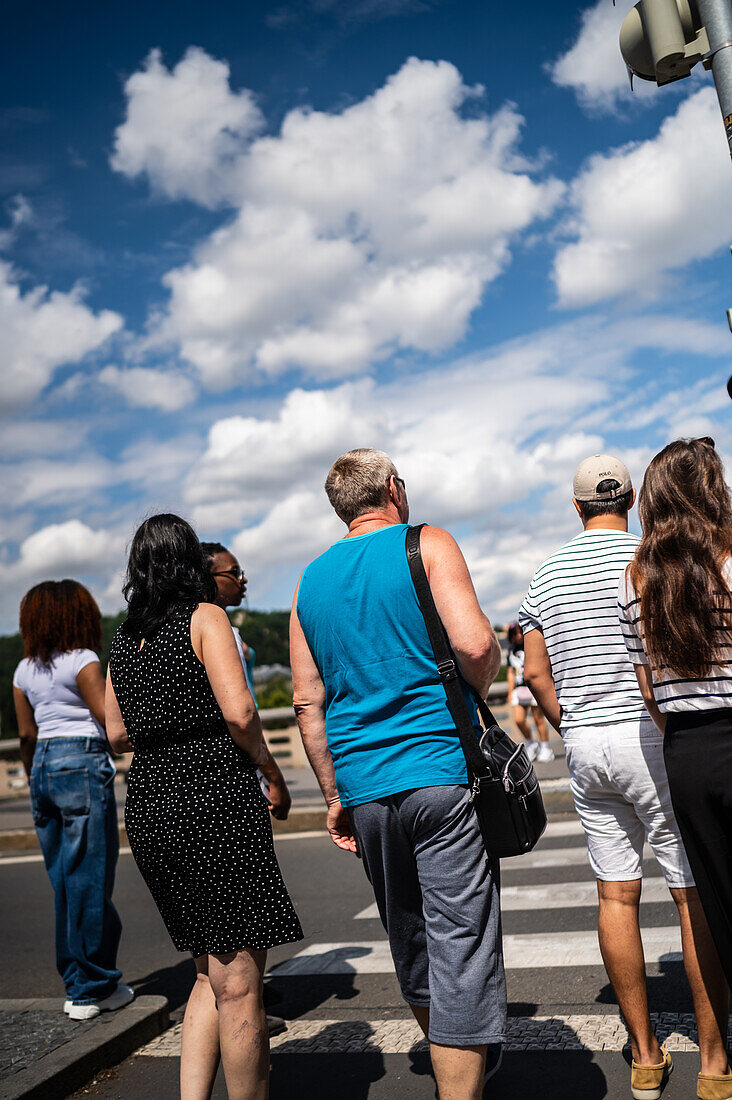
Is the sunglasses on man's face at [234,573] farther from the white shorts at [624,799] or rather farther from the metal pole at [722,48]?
the metal pole at [722,48]

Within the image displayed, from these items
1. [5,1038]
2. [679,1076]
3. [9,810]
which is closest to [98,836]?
[5,1038]

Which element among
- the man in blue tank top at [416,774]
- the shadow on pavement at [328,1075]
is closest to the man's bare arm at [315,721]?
the man in blue tank top at [416,774]

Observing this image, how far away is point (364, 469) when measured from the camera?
3146 mm

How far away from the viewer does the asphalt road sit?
140 inches

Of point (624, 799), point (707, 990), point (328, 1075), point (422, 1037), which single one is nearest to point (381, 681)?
point (624, 799)

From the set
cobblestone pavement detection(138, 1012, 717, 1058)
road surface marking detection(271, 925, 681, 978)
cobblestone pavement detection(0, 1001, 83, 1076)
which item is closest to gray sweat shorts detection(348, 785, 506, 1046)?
cobblestone pavement detection(138, 1012, 717, 1058)

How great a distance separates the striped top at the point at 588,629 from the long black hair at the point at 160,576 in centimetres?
123

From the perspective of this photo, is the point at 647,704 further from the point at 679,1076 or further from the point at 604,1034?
the point at 604,1034

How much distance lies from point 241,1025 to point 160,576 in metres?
1.41

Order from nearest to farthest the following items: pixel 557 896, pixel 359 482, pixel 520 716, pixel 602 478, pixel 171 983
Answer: pixel 359 482, pixel 602 478, pixel 171 983, pixel 557 896, pixel 520 716

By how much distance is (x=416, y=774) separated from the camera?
2.79 m

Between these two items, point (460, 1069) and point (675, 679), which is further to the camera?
point (675, 679)

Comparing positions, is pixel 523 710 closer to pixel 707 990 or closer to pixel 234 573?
pixel 234 573

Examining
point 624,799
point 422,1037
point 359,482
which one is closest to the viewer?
point 359,482
